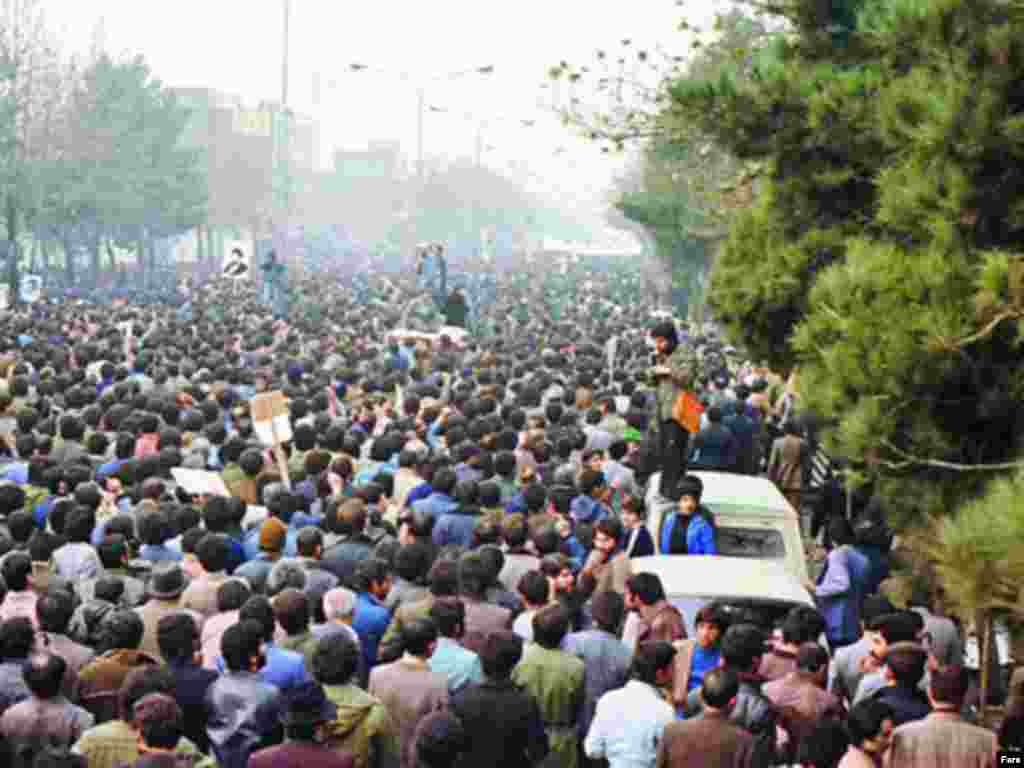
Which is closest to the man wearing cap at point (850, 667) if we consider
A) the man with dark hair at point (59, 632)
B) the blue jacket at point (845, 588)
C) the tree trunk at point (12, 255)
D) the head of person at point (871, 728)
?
the head of person at point (871, 728)

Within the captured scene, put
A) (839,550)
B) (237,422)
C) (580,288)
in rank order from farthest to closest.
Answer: (580,288) → (237,422) → (839,550)

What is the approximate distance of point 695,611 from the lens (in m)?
9.22

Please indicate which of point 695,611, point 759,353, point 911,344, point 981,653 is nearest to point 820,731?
point 911,344

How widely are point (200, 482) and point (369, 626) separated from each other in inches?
136

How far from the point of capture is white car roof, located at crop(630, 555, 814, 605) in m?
9.30

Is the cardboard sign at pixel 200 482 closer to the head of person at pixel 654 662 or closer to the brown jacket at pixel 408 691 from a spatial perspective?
the brown jacket at pixel 408 691

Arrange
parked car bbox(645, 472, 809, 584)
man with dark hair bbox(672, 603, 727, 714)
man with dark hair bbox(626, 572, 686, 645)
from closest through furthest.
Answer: man with dark hair bbox(672, 603, 727, 714), man with dark hair bbox(626, 572, 686, 645), parked car bbox(645, 472, 809, 584)

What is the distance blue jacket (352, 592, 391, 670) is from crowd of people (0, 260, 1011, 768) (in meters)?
0.01

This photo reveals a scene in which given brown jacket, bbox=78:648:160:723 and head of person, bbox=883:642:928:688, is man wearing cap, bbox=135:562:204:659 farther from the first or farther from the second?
head of person, bbox=883:642:928:688

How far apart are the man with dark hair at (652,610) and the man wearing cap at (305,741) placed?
7.25ft

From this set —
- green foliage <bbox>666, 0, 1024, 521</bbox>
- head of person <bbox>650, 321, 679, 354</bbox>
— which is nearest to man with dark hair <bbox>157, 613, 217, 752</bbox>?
green foliage <bbox>666, 0, 1024, 521</bbox>

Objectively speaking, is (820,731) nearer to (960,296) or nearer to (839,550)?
(960,296)

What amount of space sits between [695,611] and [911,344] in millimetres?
2933

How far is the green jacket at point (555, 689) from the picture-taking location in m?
7.89
